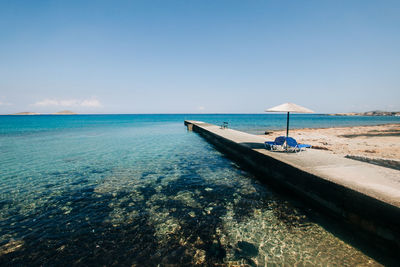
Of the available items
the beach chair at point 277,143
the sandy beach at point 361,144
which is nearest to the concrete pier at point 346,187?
the beach chair at point 277,143

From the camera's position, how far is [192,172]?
897cm

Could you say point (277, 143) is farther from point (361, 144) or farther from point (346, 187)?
point (361, 144)

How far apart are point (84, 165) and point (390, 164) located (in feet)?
43.8

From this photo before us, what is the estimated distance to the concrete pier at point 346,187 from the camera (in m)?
3.79

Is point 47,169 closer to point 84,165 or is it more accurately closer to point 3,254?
point 84,165

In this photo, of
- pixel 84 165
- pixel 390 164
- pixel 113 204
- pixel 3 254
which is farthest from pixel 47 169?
pixel 390 164

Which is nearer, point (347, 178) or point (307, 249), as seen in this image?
point (307, 249)

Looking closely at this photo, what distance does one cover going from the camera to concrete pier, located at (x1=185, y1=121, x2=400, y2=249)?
3795 millimetres

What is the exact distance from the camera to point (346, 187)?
4.53m

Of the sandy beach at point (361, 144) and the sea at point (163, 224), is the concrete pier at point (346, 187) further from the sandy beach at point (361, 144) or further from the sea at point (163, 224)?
the sandy beach at point (361, 144)

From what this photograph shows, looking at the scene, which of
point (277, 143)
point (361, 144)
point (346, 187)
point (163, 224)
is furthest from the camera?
point (361, 144)

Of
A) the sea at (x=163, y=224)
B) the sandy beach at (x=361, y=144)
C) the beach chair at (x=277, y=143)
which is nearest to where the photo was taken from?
the sea at (x=163, y=224)

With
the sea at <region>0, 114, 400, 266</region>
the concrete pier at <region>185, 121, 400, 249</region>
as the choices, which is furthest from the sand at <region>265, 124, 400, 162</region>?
the sea at <region>0, 114, 400, 266</region>

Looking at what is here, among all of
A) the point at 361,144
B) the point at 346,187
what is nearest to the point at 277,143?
the point at 346,187
